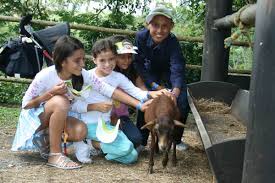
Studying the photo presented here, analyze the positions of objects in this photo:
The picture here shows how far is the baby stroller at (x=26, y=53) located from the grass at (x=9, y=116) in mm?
1014

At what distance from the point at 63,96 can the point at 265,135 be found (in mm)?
2479

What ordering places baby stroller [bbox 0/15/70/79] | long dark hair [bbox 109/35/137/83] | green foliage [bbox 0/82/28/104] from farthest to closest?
green foliage [bbox 0/82/28/104] → baby stroller [bbox 0/15/70/79] → long dark hair [bbox 109/35/137/83]

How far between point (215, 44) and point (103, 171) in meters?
2.51

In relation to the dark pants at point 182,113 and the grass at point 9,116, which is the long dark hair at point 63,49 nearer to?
the dark pants at point 182,113

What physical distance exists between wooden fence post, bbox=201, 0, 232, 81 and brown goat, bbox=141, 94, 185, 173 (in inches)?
75.6

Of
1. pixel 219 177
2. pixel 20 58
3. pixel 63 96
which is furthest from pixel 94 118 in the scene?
pixel 219 177

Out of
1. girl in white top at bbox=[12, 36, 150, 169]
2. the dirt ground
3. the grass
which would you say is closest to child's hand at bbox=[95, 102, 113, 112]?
girl in white top at bbox=[12, 36, 150, 169]

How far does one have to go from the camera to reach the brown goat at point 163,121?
3.71m

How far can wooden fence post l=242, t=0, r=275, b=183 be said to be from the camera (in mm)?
1847

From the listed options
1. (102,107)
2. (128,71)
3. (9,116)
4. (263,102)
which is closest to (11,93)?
(9,116)

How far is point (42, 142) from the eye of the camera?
13.9 ft

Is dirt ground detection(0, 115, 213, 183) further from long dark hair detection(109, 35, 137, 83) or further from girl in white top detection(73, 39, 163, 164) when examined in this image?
long dark hair detection(109, 35, 137, 83)

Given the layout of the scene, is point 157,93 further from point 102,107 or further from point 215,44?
point 215,44

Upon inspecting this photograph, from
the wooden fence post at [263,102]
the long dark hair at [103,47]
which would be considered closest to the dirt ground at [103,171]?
the long dark hair at [103,47]
